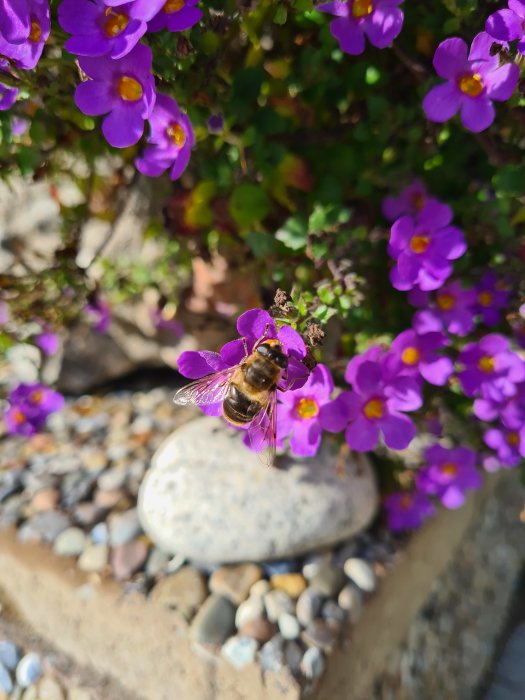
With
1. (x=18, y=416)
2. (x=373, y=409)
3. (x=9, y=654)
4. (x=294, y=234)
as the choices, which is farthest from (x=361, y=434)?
(x=9, y=654)

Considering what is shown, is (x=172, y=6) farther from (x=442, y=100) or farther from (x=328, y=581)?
(x=328, y=581)

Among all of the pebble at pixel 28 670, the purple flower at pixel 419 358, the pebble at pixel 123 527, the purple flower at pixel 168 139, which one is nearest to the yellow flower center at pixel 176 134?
the purple flower at pixel 168 139

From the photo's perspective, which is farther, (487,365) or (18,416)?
(18,416)

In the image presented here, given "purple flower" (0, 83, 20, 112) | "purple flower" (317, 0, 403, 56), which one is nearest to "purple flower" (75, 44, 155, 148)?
"purple flower" (0, 83, 20, 112)

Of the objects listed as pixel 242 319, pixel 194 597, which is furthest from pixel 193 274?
pixel 242 319

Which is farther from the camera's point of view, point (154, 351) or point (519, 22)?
point (154, 351)

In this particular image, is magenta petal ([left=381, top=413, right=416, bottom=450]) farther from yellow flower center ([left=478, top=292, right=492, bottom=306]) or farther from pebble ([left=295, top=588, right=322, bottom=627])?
pebble ([left=295, top=588, right=322, bottom=627])

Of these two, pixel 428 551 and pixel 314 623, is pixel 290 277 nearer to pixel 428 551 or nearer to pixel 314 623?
pixel 314 623
